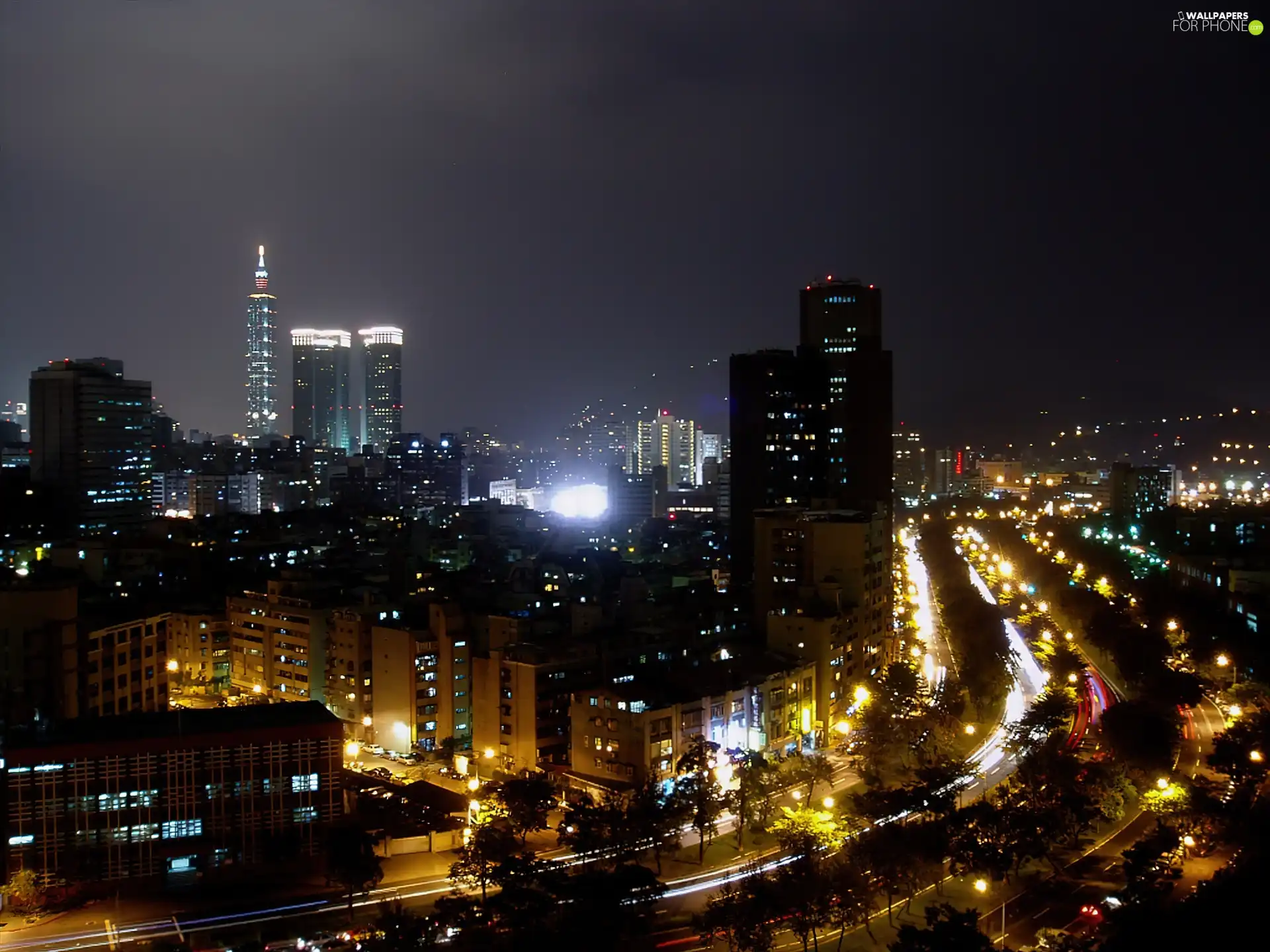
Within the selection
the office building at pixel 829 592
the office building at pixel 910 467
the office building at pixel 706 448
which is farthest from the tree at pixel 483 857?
the office building at pixel 706 448

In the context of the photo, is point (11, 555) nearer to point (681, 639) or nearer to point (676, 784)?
point (681, 639)

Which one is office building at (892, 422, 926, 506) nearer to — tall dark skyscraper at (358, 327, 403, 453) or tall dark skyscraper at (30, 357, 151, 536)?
tall dark skyscraper at (358, 327, 403, 453)

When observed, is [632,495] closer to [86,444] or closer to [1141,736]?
[86,444]

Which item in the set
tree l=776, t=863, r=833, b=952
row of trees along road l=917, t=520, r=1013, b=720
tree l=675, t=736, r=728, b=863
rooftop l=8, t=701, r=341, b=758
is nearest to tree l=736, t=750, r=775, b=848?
tree l=675, t=736, r=728, b=863

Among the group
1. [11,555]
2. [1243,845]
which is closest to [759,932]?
[1243,845]

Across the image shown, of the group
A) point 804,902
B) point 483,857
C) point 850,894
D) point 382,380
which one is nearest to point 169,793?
point 483,857

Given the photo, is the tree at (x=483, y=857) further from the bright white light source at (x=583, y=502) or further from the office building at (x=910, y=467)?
the office building at (x=910, y=467)
